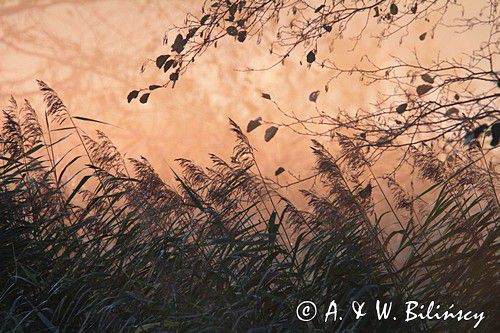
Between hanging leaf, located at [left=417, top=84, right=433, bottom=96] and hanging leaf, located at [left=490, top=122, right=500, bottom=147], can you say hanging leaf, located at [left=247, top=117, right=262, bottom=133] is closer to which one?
hanging leaf, located at [left=417, top=84, right=433, bottom=96]

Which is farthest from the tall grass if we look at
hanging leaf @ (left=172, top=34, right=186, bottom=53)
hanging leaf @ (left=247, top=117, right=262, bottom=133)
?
hanging leaf @ (left=172, top=34, right=186, bottom=53)

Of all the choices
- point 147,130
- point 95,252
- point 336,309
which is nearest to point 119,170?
point 95,252

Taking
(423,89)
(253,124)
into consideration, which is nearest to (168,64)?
(253,124)

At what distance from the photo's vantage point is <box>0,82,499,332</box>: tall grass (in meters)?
2.50

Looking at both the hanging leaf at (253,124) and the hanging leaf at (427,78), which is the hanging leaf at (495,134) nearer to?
the hanging leaf at (427,78)

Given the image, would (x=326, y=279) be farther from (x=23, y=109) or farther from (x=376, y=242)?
(x=23, y=109)

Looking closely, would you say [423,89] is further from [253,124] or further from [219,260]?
[219,260]

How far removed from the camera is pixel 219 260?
8.92 ft

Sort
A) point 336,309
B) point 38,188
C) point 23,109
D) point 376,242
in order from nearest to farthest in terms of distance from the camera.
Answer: point 336,309, point 376,242, point 38,188, point 23,109

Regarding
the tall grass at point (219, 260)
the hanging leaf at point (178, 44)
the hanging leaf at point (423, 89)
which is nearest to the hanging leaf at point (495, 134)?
the tall grass at point (219, 260)

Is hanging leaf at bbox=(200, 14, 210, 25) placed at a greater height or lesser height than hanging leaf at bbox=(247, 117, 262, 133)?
greater

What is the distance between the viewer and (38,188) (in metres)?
3.27

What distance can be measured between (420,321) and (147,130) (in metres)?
5.66

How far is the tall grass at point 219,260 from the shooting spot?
2502mm
